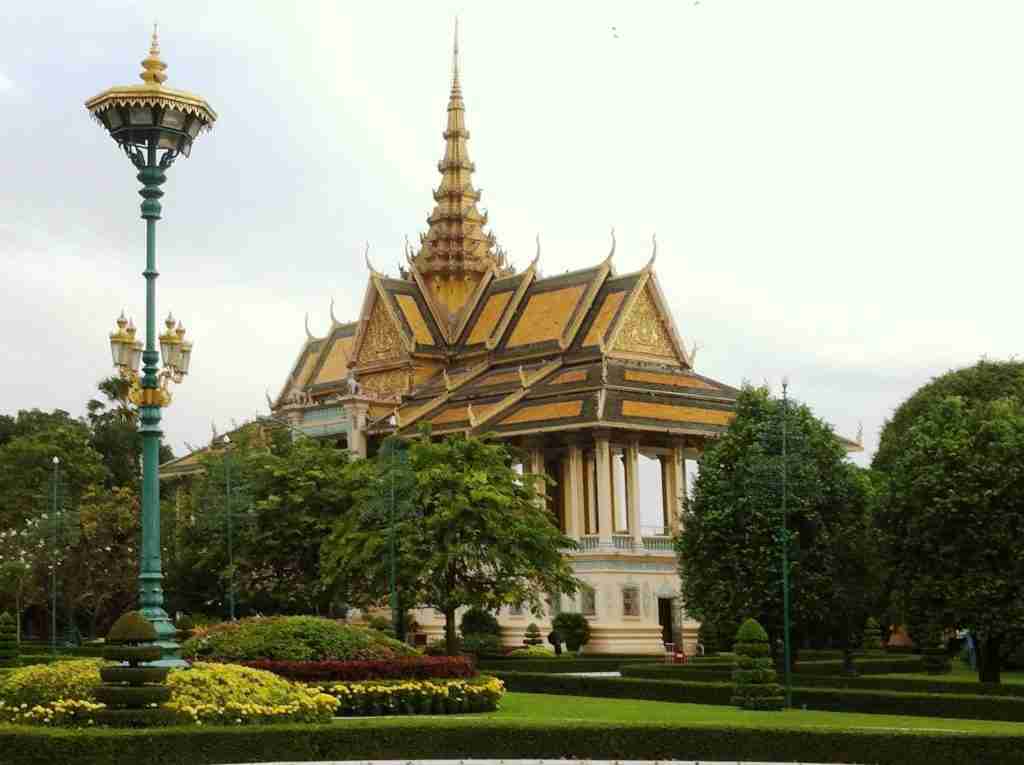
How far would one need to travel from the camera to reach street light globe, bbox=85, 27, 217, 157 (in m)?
21.0

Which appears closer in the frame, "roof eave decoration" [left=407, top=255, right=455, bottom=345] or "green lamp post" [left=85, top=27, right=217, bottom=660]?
"green lamp post" [left=85, top=27, right=217, bottom=660]

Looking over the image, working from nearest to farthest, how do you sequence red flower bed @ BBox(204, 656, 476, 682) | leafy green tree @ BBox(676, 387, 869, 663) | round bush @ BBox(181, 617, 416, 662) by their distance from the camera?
red flower bed @ BBox(204, 656, 476, 682)
round bush @ BBox(181, 617, 416, 662)
leafy green tree @ BBox(676, 387, 869, 663)

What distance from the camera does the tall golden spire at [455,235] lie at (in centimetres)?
6738

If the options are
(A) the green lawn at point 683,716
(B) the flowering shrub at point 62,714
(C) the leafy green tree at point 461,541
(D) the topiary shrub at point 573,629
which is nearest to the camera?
(B) the flowering shrub at point 62,714

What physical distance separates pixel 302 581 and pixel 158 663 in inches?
878

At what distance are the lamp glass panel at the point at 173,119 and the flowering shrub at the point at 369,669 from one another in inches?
332

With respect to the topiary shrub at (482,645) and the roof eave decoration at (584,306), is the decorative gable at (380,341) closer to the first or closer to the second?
the roof eave decoration at (584,306)

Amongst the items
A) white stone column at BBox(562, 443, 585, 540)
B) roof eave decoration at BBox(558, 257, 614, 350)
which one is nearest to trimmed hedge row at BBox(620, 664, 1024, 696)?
white stone column at BBox(562, 443, 585, 540)

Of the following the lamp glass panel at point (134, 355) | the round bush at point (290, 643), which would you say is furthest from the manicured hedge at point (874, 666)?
the lamp glass panel at point (134, 355)

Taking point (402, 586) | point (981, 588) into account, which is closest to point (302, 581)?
point (402, 586)

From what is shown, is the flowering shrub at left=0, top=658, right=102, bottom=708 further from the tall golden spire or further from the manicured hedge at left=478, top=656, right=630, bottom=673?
the tall golden spire

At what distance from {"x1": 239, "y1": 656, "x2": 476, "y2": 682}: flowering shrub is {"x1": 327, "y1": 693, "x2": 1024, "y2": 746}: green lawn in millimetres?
1168

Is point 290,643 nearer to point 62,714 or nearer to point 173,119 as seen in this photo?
point 62,714

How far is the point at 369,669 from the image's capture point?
2472cm
